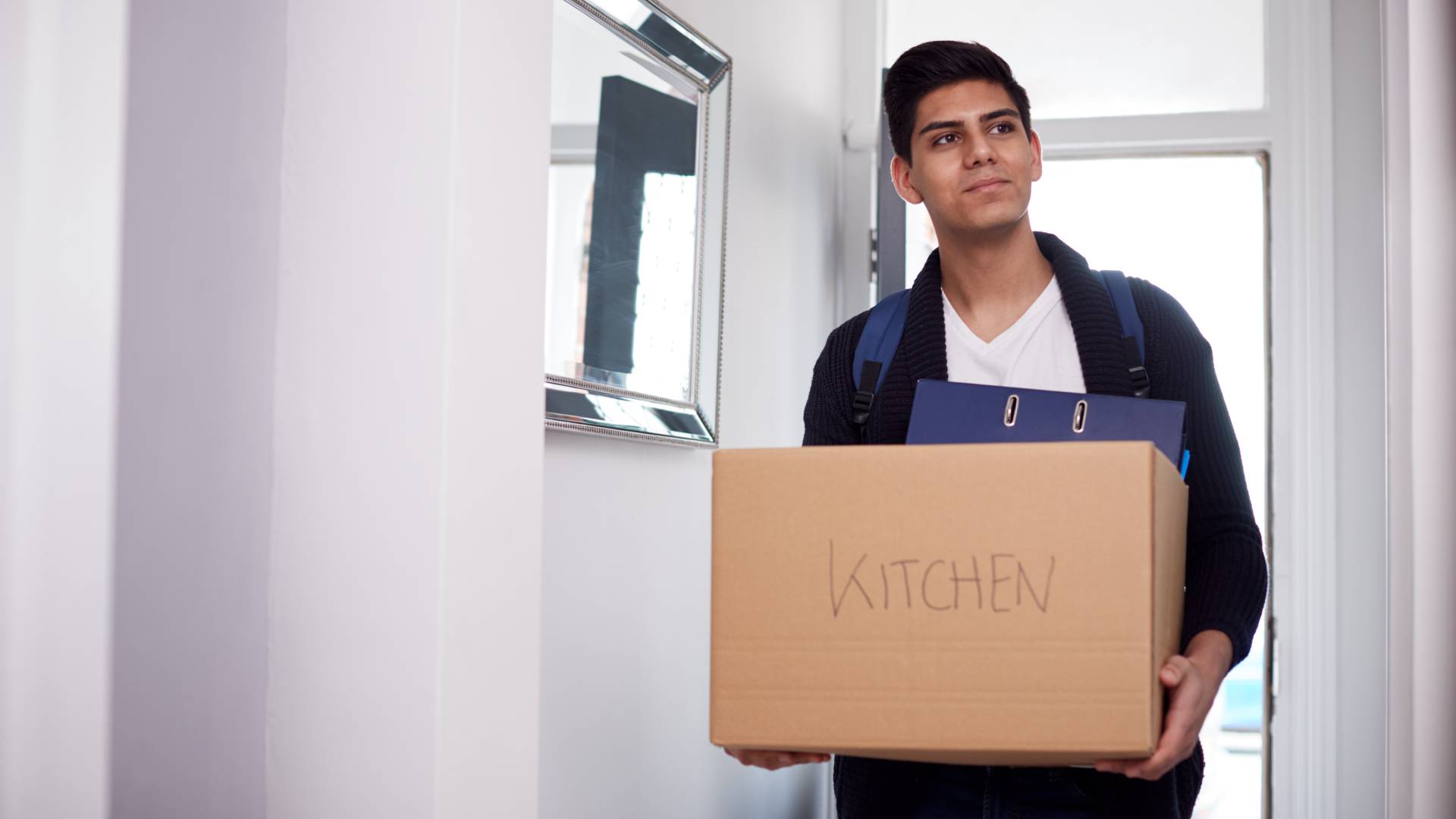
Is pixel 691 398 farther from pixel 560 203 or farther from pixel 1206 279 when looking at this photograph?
pixel 1206 279

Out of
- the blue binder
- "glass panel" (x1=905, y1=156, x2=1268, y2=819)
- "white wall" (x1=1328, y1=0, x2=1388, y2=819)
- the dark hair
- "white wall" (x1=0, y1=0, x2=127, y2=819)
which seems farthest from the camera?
"glass panel" (x1=905, y1=156, x2=1268, y2=819)

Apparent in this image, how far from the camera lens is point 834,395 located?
4.50ft

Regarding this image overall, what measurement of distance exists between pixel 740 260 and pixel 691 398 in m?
0.36

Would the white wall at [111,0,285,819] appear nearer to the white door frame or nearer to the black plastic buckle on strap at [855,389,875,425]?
the black plastic buckle on strap at [855,389,875,425]

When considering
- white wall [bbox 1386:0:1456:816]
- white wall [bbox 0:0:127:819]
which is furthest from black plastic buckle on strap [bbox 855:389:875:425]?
white wall [bbox 0:0:127:819]

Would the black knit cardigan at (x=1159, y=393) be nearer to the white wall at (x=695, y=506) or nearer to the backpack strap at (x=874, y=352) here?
the backpack strap at (x=874, y=352)

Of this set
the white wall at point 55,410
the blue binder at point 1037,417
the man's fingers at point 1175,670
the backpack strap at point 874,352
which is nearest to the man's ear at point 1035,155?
the backpack strap at point 874,352

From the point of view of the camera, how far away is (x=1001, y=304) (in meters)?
1.35

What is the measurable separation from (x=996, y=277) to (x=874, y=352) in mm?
155

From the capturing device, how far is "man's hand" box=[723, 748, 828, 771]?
97 cm

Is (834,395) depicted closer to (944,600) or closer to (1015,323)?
(1015,323)

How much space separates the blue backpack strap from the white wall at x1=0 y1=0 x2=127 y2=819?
0.91m

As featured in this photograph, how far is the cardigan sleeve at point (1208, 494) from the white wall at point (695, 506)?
2.16 ft

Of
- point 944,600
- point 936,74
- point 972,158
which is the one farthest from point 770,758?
point 936,74
